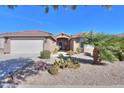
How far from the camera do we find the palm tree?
A: 1002 cm

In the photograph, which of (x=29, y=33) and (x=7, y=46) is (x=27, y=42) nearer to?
(x=29, y=33)

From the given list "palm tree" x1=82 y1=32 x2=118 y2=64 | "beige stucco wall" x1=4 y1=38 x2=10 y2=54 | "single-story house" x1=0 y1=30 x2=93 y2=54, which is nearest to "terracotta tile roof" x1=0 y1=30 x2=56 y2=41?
"single-story house" x1=0 y1=30 x2=93 y2=54

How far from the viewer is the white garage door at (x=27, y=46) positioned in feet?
53.3

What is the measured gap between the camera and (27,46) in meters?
16.4

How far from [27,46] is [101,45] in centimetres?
807

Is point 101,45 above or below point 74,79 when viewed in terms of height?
above

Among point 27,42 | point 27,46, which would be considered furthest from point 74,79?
point 27,42

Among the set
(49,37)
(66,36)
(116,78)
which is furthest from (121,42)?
(66,36)

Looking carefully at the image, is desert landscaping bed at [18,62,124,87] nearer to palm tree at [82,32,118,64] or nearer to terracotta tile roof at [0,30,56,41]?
palm tree at [82,32,118,64]

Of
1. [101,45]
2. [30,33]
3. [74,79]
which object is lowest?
[74,79]

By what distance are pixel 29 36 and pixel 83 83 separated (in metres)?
11.4

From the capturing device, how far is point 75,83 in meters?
6.23

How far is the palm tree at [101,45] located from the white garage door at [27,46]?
22.4 feet
